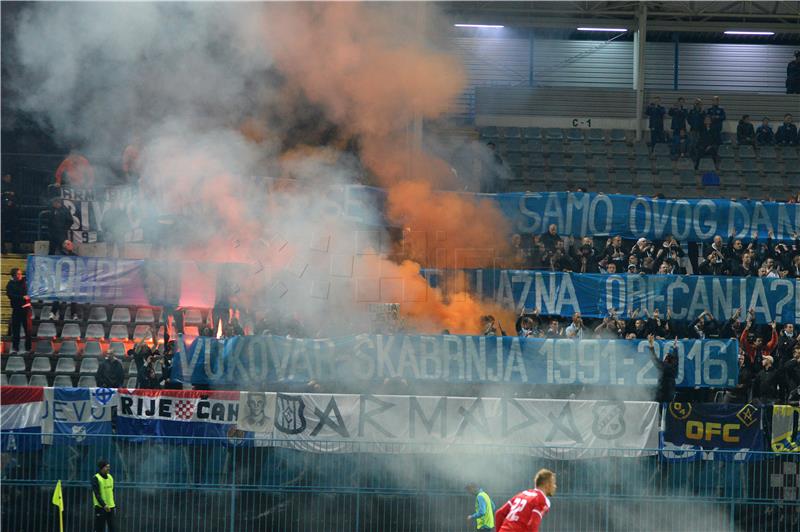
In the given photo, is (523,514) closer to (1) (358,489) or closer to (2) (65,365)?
(1) (358,489)

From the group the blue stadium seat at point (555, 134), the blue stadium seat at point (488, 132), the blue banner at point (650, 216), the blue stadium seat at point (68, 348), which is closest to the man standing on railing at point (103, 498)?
the blue stadium seat at point (68, 348)

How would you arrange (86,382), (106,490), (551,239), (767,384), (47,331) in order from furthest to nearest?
(551,239) → (47,331) → (86,382) → (767,384) → (106,490)

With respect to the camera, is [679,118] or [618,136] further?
[618,136]

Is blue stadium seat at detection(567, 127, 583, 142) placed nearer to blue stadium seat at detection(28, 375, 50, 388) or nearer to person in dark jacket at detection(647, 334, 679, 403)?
person in dark jacket at detection(647, 334, 679, 403)

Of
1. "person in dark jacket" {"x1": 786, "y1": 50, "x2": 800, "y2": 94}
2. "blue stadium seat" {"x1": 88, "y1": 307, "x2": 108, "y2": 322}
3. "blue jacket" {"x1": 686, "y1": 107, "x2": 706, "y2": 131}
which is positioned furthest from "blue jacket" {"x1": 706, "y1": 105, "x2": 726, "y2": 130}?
"blue stadium seat" {"x1": 88, "y1": 307, "x2": 108, "y2": 322}

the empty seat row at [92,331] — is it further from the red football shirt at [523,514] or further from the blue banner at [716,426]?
the red football shirt at [523,514]

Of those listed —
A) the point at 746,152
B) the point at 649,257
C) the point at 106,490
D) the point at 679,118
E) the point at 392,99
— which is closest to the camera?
the point at 106,490

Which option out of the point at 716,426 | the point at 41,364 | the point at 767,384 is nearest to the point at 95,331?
the point at 41,364

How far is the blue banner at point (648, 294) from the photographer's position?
20500mm

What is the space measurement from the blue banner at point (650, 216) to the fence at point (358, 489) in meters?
6.58

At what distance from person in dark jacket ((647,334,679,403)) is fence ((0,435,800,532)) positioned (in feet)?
6.52

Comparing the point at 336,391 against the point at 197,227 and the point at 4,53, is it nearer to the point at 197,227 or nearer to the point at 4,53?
the point at 197,227

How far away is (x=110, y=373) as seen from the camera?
18.7m

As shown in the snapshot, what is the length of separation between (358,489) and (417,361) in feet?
9.85
